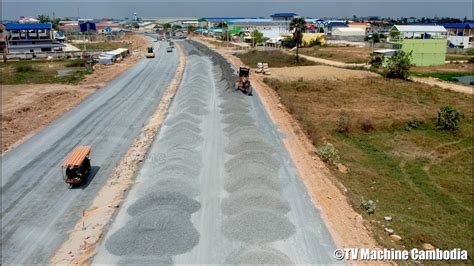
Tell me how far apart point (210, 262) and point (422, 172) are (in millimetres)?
20075

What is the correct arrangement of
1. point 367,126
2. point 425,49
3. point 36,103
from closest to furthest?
point 367,126
point 36,103
point 425,49

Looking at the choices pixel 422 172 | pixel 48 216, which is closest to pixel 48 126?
pixel 48 216

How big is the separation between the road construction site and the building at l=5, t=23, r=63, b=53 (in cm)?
7016

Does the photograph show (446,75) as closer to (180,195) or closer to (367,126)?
(367,126)

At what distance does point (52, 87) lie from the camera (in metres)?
57.5

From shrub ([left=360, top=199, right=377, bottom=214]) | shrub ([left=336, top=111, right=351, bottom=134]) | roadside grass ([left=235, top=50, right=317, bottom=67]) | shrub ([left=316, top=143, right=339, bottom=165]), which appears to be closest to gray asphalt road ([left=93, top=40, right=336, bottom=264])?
shrub ([left=316, top=143, right=339, bottom=165])

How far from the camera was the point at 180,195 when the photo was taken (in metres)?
21.4

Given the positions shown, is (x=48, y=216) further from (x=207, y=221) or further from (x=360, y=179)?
(x=360, y=179)

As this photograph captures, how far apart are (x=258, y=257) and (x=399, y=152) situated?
22083 millimetres

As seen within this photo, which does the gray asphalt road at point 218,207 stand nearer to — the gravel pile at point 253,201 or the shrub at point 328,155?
the gravel pile at point 253,201

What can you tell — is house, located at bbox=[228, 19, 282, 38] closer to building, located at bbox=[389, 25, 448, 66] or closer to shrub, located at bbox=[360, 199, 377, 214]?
building, located at bbox=[389, 25, 448, 66]

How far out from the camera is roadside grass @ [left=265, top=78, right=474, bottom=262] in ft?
72.0

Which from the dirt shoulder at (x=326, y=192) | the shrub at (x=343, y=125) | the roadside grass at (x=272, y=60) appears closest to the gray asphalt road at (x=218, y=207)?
the dirt shoulder at (x=326, y=192)

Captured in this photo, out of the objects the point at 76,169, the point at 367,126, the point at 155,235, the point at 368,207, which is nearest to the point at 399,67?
the point at 367,126
